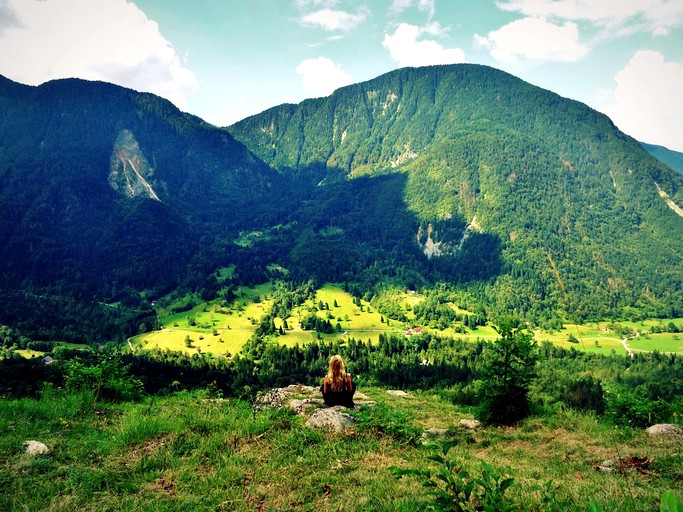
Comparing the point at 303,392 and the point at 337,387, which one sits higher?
the point at 337,387

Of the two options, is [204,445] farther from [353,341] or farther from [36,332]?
[36,332]

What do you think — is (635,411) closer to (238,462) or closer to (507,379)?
(507,379)

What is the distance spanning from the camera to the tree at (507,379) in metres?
17.9

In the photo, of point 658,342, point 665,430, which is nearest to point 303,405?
point 665,430

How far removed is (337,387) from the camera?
57.1ft

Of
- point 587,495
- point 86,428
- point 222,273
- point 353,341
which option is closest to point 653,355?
point 353,341

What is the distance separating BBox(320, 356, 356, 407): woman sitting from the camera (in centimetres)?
1727

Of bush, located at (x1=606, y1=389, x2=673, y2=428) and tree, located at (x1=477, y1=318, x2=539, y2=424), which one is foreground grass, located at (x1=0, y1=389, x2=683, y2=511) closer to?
bush, located at (x1=606, y1=389, x2=673, y2=428)

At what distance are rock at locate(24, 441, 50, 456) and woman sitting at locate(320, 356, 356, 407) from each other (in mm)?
10915

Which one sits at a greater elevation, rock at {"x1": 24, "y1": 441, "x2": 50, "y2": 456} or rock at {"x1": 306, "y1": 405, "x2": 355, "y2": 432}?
rock at {"x1": 24, "y1": 441, "x2": 50, "y2": 456}

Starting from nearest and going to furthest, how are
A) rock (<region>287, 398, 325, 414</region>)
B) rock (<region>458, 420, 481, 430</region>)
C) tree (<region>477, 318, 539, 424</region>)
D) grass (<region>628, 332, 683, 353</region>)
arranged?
rock (<region>287, 398, 325, 414</region>) < tree (<region>477, 318, 539, 424</region>) < rock (<region>458, 420, 481, 430</region>) < grass (<region>628, 332, 683, 353</region>)

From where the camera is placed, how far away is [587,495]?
22.9 ft

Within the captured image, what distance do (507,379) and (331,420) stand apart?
1098cm

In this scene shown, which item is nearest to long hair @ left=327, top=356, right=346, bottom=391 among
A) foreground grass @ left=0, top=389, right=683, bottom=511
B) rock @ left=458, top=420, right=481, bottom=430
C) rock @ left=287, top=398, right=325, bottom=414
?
rock @ left=287, top=398, right=325, bottom=414
